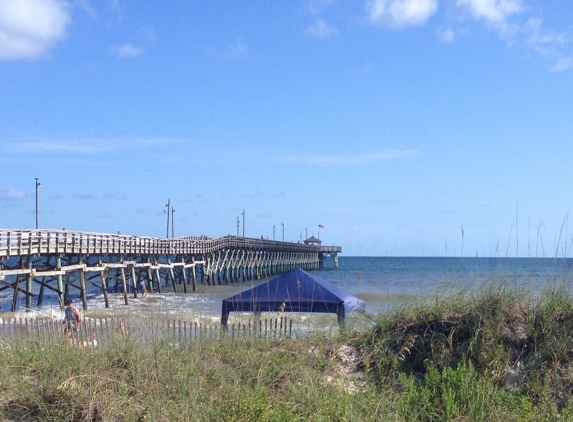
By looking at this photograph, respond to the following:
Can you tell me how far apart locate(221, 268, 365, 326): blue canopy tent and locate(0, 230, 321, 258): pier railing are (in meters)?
14.4

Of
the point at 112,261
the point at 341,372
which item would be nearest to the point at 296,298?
the point at 341,372

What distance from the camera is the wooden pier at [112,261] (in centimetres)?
2536

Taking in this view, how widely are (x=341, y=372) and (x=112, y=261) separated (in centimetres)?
4103

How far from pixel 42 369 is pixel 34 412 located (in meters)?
0.77

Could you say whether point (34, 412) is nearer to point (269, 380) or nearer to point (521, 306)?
point (269, 380)

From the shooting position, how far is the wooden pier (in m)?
25.4

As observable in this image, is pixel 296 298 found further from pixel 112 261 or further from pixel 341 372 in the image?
pixel 112 261

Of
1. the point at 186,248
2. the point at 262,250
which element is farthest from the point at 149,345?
the point at 262,250

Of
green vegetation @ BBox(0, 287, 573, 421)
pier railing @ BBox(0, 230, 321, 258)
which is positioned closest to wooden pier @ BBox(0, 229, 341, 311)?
pier railing @ BBox(0, 230, 321, 258)

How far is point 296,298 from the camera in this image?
1238cm

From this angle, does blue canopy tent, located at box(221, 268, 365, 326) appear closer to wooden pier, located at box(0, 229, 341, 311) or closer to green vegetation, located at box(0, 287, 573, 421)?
wooden pier, located at box(0, 229, 341, 311)

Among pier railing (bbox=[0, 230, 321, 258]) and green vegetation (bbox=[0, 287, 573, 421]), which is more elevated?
pier railing (bbox=[0, 230, 321, 258])

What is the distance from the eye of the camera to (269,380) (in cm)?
692

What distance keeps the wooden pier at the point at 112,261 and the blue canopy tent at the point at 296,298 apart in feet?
2.85
